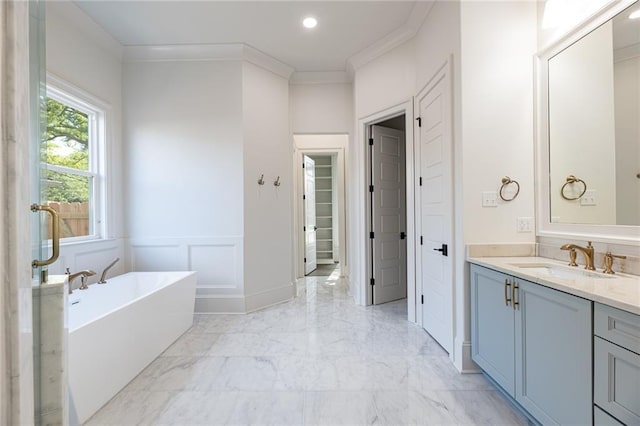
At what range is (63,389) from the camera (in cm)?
112

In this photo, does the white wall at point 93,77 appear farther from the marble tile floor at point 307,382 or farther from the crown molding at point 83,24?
the marble tile floor at point 307,382

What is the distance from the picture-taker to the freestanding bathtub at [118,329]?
1.71 metres

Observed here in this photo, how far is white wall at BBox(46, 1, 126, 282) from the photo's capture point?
2.69 meters

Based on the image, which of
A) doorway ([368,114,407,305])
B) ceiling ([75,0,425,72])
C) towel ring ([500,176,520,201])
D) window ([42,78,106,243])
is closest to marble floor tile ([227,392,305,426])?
towel ring ([500,176,520,201])

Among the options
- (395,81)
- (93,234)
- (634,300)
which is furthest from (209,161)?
(634,300)

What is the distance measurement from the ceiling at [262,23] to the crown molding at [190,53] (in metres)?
0.06

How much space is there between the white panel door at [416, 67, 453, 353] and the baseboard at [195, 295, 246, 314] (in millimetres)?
2065

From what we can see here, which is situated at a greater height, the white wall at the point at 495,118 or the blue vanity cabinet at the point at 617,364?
the white wall at the point at 495,118

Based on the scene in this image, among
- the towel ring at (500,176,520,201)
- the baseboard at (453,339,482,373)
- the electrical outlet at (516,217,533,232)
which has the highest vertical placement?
the towel ring at (500,176,520,201)

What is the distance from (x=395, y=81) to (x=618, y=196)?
230cm

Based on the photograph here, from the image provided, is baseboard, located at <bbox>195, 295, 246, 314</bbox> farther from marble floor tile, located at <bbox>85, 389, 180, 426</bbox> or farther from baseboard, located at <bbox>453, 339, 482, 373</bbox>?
baseboard, located at <bbox>453, 339, 482, 373</bbox>

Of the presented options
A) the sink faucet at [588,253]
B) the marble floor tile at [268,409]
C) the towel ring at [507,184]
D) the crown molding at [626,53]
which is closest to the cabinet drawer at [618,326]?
the sink faucet at [588,253]

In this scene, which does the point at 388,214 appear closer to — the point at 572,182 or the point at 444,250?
the point at 444,250

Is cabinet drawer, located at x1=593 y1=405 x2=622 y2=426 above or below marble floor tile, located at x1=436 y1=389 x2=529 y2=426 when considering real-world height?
above
